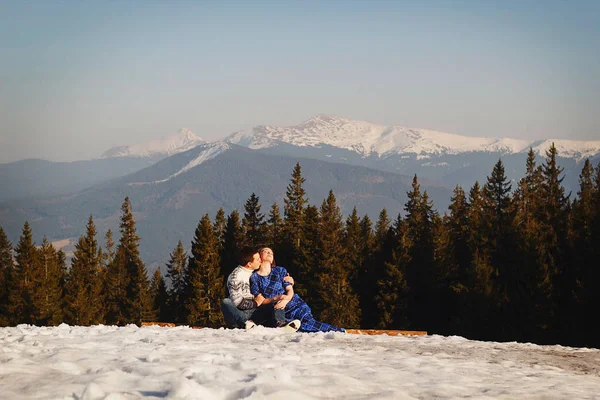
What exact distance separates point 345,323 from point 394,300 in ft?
16.5

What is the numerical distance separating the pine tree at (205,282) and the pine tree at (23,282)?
1629 cm

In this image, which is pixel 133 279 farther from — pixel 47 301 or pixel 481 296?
pixel 481 296

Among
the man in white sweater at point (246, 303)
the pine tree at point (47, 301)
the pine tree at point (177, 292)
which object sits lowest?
the pine tree at point (177, 292)

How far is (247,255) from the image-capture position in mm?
15953

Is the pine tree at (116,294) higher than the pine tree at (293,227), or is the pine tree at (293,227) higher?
the pine tree at (293,227)

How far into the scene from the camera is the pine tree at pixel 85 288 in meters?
70.8

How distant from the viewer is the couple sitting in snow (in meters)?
15.9

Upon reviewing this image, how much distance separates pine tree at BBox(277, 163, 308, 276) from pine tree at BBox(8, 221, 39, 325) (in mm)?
25470

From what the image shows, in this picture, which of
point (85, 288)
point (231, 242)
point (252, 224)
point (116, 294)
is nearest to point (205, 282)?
point (231, 242)

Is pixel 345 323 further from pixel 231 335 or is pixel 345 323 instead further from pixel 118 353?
pixel 118 353

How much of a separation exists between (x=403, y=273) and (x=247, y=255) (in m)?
48.3

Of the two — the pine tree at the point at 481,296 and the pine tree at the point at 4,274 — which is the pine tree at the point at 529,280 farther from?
the pine tree at the point at 4,274

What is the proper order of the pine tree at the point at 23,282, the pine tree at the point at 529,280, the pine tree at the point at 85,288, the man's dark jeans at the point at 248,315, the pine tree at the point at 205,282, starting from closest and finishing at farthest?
the man's dark jeans at the point at 248,315
the pine tree at the point at 529,280
the pine tree at the point at 205,282
the pine tree at the point at 23,282
the pine tree at the point at 85,288

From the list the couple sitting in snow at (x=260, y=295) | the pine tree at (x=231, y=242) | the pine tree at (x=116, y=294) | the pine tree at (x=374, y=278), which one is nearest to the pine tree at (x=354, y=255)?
the pine tree at (x=374, y=278)
